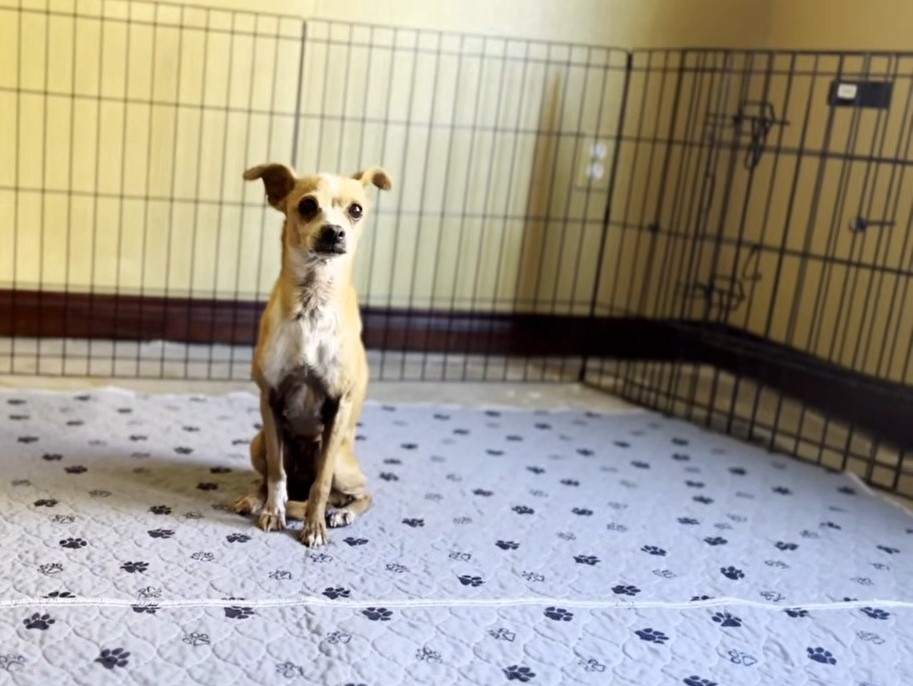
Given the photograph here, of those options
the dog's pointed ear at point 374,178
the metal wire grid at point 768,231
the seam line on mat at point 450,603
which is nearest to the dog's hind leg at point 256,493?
the seam line on mat at point 450,603

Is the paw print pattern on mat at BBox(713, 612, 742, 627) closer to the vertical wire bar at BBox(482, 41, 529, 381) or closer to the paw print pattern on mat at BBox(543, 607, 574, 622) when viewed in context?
the paw print pattern on mat at BBox(543, 607, 574, 622)

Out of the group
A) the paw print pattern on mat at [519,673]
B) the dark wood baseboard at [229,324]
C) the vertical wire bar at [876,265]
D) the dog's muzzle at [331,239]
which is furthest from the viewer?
the dark wood baseboard at [229,324]

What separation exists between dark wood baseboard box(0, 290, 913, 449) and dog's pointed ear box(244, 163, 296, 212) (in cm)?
158

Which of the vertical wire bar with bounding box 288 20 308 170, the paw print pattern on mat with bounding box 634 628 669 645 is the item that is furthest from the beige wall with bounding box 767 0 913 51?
the paw print pattern on mat with bounding box 634 628 669 645

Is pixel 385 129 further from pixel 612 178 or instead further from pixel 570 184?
pixel 612 178

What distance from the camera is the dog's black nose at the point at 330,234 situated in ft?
7.49

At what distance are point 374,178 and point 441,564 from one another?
3.25 ft

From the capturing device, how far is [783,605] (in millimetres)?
2344

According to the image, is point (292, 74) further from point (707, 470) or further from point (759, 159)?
point (707, 470)

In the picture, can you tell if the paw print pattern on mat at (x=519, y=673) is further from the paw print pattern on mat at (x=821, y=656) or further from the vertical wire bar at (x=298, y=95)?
the vertical wire bar at (x=298, y=95)

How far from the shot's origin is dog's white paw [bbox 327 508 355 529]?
2.50 m

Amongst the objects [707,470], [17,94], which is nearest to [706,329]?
[707,470]

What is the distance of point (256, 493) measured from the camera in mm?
2576

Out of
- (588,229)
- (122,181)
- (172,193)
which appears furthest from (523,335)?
(122,181)
